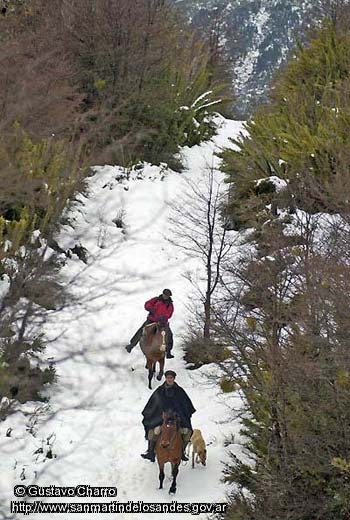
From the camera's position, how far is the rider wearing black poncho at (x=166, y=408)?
702cm

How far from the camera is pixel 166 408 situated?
7.05m

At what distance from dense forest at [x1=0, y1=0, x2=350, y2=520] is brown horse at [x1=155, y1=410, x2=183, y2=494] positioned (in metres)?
0.69

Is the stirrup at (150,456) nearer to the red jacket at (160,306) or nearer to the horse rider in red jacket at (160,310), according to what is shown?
the horse rider in red jacket at (160,310)

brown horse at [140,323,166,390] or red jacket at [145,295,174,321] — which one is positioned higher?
red jacket at [145,295,174,321]

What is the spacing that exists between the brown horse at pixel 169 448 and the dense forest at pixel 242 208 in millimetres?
692

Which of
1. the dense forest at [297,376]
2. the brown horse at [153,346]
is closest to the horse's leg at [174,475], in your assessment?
the dense forest at [297,376]

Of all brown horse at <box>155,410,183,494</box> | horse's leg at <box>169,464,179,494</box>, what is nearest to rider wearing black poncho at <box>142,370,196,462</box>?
brown horse at <box>155,410,183,494</box>

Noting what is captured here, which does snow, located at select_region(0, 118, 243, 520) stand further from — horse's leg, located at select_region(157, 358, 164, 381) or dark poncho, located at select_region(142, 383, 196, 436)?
dark poncho, located at select_region(142, 383, 196, 436)

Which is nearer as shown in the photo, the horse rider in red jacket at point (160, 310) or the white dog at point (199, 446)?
the white dog at point (199, 446)

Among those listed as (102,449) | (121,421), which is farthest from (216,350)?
(102,449)

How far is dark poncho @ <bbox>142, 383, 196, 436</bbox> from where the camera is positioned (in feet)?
23.1

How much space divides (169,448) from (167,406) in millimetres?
512

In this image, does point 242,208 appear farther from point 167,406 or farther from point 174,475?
point 174,475

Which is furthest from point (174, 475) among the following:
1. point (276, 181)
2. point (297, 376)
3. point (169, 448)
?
point (276, 181)
